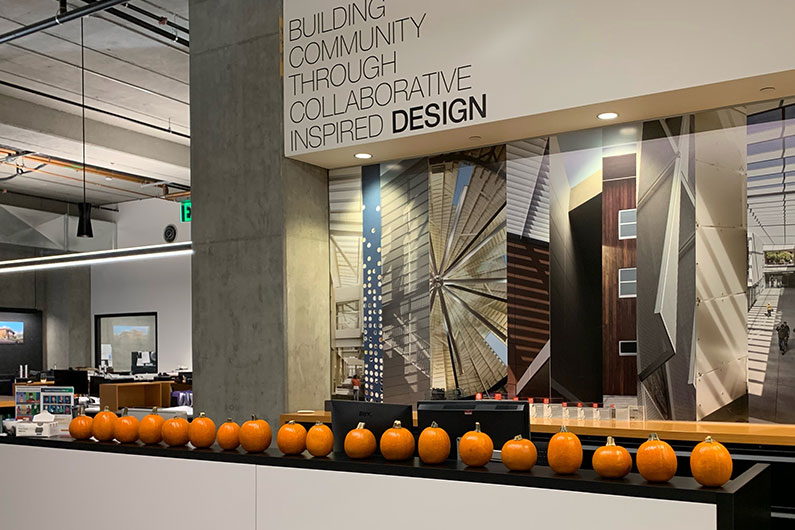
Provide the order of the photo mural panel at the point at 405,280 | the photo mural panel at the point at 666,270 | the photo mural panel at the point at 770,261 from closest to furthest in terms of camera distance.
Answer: the photo mural panel at the point at 770,261, the photo mural panel at the point at 666,270, the photo mural panel at the point at 405,280

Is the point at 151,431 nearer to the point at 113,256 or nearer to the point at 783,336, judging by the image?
the point at 783,336

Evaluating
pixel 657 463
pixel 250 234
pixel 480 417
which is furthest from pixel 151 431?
pixel 250 234

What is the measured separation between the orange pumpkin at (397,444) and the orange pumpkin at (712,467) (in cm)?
101

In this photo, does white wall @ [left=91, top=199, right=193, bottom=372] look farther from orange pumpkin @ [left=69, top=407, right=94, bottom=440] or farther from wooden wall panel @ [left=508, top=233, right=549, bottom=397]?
orange pumpkin @ [left=69, top=407, right=94, bottom=440]

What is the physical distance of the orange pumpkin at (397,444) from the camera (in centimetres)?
301

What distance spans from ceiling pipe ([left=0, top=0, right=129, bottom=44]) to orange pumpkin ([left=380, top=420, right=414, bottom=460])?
432 centimetres

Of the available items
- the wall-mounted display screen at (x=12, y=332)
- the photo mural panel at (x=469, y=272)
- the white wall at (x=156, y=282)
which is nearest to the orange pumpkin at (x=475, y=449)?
the photo mural panel at (x=469, y=272)

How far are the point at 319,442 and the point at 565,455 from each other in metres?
0.97

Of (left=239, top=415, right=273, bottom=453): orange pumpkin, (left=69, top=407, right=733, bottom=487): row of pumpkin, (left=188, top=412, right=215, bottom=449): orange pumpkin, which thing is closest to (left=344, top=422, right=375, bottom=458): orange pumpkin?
(left=69, top=407, right=733, bottom=487): row of pumpkin

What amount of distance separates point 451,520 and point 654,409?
A: 259 centimetres

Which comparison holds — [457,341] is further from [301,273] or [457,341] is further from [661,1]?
[661,1]

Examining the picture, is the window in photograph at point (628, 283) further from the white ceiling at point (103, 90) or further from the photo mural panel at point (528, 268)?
the white ceiling at point (103, 90)

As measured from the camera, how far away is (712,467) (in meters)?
2.40

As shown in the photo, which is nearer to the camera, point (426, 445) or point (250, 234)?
point (426, 445)
